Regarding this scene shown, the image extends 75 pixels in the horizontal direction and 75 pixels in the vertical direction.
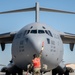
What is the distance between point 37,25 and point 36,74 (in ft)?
12.2

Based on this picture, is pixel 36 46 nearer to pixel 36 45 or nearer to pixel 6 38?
pixel 36 45

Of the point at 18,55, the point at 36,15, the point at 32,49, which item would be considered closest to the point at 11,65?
the point at 18,55

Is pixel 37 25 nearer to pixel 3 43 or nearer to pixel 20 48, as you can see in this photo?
pixel 20 48

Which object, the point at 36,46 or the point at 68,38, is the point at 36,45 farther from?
the point at 68,38

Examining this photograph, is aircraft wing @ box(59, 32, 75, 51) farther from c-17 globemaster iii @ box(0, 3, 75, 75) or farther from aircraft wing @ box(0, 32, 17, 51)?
aircraft wing @ box(0, 32, 17, 51)

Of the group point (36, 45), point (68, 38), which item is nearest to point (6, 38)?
point (68, 38)

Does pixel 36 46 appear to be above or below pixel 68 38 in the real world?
below

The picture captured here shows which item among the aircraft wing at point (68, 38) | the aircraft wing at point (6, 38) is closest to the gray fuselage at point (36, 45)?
the aircraft wing at point (68, 38)

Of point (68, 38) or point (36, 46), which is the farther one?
point (68, 38)

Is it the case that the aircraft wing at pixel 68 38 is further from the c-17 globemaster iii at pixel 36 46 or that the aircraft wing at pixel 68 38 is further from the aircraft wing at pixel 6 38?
the aircraft wing at pixel 6 38

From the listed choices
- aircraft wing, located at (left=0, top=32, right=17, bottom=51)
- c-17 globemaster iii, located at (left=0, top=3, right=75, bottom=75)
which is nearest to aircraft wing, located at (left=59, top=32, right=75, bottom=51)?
c-17 globemaster iii, located at (left=0, top=3, right=75, bottom=75)

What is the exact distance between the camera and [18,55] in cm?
1288

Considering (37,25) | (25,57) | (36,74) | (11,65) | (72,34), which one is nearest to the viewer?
(36,74)

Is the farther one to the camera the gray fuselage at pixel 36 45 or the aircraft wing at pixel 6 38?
the aircraft wing at pixel 6 38
